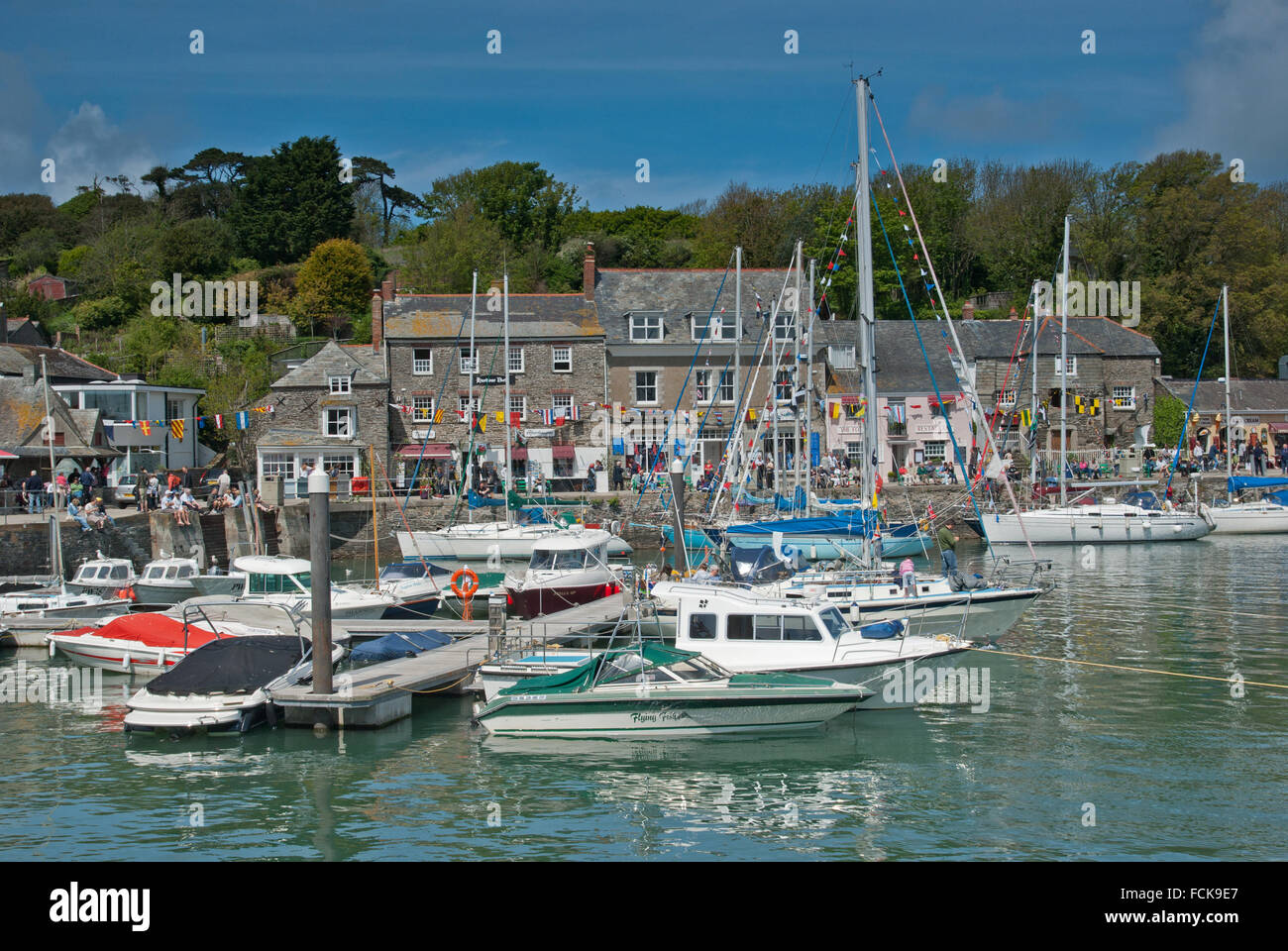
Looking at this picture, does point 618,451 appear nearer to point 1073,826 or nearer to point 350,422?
point 350,422

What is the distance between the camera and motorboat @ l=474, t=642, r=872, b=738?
63.2ft

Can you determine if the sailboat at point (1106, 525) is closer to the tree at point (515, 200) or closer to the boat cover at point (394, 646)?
the boat cover at point (394, 646)

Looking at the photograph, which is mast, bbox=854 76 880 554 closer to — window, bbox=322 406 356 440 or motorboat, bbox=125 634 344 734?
motorboat, bbox=125 634 344 734

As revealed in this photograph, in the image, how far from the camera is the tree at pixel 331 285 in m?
76.1

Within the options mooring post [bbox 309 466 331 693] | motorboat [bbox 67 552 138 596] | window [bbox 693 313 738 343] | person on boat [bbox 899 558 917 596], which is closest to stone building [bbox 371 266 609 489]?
window [bbox 693 313 738 343]

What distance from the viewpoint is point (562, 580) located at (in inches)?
1278

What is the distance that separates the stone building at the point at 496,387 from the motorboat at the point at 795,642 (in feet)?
113

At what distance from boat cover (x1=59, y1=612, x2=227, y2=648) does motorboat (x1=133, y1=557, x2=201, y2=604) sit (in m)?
7.18

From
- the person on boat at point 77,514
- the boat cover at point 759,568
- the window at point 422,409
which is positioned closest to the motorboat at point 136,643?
the boat cover at point 759,568

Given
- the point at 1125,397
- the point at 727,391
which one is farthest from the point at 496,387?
the point at 1125,397

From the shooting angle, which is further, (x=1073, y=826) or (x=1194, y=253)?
(x=1194, y=253)
